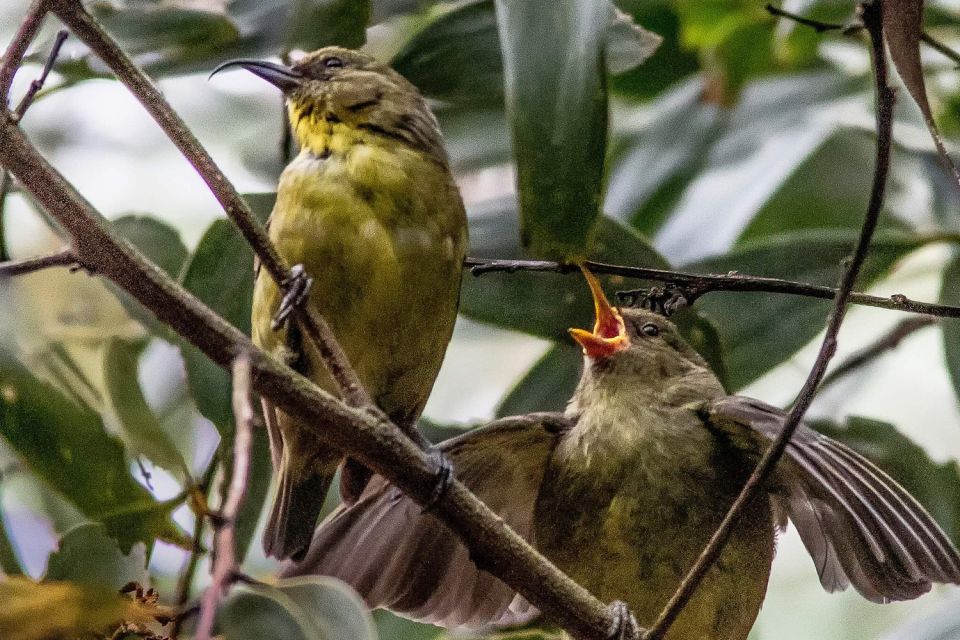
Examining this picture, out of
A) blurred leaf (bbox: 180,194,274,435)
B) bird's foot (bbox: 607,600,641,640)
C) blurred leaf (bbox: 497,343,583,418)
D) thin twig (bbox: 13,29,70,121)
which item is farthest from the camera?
blurred leaf (bbox: 497,343,583,418)

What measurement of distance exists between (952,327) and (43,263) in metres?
1.88

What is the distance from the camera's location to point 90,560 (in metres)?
2.24

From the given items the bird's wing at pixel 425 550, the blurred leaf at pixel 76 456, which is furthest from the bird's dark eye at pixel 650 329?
the blurred leaf at pixel 76 456

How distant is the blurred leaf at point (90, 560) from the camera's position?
223 cm

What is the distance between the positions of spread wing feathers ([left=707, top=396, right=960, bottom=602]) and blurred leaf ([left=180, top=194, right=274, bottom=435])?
94 cm

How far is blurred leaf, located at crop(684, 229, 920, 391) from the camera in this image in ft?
9.33

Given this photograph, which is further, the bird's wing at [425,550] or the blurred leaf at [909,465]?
the blurred leaf at [909,465]

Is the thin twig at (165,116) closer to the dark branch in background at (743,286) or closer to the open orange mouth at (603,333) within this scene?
the dark branch in background at (743,286)

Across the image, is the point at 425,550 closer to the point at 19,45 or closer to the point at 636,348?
the point at 636,348

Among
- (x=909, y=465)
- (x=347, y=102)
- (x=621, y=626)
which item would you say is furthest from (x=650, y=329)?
(x=621, y=626)

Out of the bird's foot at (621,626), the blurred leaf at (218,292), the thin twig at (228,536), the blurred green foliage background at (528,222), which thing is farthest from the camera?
the blurred leaf at (218,292)

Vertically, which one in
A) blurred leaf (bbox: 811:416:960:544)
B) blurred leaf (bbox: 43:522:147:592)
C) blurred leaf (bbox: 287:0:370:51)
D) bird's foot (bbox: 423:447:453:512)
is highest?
blurred leaf (bbox: 287:0:370:51)

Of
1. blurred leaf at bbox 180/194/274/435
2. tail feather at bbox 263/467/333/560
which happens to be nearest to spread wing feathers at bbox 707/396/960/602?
tail feather at bbox 263/467/333/560

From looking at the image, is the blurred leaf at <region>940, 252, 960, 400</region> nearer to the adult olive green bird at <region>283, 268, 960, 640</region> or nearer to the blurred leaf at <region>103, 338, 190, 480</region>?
the adult olive green bird at <region>283, 268, 960, 640</region>
